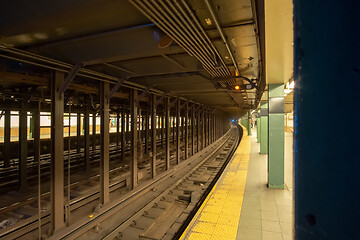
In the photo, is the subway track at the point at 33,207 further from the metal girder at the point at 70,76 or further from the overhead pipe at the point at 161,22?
the overhead pipe at the point at 161,22

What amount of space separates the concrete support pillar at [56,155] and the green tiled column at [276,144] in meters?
5.67

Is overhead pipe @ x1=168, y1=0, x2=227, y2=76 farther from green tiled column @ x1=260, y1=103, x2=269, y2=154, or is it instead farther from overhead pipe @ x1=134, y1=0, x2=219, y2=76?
green tiled column @ x1=260, y1=103, x2=269, y2=154

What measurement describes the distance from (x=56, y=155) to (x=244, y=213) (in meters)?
4.34

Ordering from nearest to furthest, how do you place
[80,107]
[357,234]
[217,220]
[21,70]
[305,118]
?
[357,234] → [305,118] → [217,220] → [21,70] → [80,107]

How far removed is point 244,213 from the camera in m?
4.34

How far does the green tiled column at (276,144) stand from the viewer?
6059mm

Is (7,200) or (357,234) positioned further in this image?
(7,200)

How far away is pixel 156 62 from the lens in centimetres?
531

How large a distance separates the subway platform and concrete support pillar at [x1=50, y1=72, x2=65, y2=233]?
302cm

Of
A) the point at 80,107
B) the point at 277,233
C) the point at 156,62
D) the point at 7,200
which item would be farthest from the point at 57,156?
the point at 80,107

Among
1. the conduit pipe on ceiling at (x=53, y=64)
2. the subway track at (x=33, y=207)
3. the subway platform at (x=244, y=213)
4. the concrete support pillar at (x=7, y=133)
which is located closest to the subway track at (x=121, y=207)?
the subway track at (x=33, y=207)

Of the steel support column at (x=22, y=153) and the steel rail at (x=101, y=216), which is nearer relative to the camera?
the steel rail at (x=101, y=216)

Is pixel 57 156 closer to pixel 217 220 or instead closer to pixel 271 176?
pixel 217 220

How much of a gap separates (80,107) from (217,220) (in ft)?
31.9
